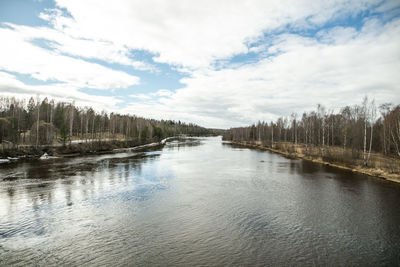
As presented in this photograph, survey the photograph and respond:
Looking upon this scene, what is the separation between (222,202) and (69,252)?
9.44m

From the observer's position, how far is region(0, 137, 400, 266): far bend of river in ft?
27.9

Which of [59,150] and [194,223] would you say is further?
[59,150]

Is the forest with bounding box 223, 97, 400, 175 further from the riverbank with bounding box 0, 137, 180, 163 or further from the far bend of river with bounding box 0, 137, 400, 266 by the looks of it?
the riverbank with bounding box 0, 137, 180, 163

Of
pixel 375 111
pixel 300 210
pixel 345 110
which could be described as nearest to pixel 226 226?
pixel 300 210

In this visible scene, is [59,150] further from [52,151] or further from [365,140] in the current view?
[365,140]

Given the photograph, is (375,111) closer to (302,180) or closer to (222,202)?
(302,180)

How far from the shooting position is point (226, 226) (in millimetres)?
11297

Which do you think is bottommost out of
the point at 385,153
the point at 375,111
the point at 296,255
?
the point at 296,255

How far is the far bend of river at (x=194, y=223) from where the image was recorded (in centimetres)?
849

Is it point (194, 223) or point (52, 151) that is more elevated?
point (52, 151)

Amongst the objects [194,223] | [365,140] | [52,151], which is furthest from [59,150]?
[365,140]

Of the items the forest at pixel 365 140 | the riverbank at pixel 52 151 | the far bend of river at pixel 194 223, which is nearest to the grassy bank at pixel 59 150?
the riverbank at pixel 52 151

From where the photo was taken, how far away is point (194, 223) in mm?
11625

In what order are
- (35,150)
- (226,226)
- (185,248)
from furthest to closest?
(35,150) → (226,226) → (185,248)
